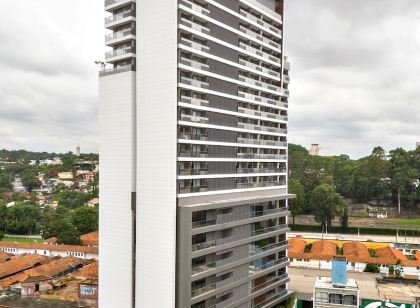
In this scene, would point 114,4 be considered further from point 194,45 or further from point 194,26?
point 194,45

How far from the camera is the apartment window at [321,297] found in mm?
45656

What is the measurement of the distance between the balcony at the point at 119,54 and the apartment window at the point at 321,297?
32.6 m

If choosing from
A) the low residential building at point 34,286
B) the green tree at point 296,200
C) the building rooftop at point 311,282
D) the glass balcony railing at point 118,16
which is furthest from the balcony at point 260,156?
the green tree at point 296,200

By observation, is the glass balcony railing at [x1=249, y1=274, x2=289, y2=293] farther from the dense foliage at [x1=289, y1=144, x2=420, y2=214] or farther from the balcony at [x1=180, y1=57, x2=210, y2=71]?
the dense foliage at [x1=289, y1=144, x2=420, y2=214]

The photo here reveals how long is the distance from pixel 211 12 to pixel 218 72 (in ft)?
19.2

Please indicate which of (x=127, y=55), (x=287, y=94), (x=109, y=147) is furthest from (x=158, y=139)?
(x=287, y=94)

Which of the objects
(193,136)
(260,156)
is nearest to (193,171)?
(193,136)

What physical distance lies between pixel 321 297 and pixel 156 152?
25.8m

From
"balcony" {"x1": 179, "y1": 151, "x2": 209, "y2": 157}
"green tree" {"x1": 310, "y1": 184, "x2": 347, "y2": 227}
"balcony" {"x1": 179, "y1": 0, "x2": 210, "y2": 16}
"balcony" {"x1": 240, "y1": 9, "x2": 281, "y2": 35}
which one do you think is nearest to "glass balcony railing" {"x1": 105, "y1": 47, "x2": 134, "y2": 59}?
"balcony" {"x1": 179, "y1": 0, "x2": 210, "y2": 16}

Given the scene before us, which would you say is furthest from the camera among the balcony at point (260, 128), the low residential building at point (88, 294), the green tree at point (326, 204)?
the green tree at point (326, 204)

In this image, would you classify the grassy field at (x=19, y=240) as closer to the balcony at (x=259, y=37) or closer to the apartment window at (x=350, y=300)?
the balcony at (x=259, y=37)

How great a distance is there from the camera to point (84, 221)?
91.8m

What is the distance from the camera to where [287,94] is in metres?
54.9

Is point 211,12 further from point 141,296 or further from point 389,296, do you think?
point 389,296
